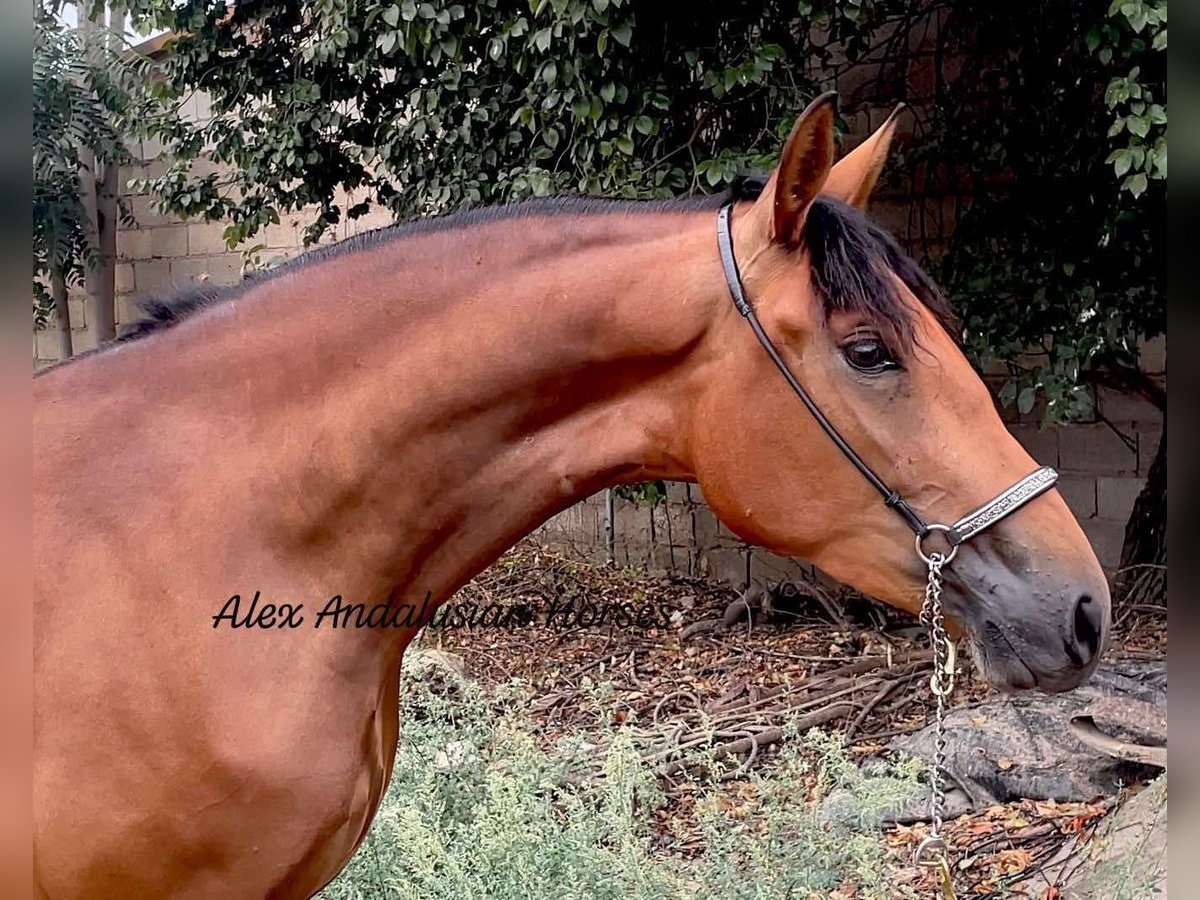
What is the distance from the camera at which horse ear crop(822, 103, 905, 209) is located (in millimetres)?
1730

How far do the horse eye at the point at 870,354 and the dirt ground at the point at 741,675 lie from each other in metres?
2.24

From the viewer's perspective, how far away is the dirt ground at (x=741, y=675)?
3.40m

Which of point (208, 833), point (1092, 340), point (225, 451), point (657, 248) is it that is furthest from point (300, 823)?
point (1092, 340)

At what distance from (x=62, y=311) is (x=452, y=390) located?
8.87 m

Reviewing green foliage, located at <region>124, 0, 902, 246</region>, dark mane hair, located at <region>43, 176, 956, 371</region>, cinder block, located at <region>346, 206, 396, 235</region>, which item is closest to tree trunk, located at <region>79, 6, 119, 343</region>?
cinder block, located at <region>346, 206, 396, 235</region>

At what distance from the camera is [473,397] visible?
158cm

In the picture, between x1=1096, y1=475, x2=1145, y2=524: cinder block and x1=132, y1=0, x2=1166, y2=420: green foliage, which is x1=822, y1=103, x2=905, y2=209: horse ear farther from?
x1=1096, y1=475, x2=1145, y2=524: cinder block

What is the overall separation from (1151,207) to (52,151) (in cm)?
782

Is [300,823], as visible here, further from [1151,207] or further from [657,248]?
[1151,207]

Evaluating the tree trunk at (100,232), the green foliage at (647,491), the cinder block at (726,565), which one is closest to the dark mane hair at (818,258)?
the green foliage at (647,491)

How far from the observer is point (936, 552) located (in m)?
1.48

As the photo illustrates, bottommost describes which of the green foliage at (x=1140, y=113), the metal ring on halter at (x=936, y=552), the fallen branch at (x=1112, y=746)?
the fallen branch at (x=1112, y=746)

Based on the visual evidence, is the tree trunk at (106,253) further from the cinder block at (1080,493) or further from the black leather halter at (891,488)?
the black leather halter at (891,488)

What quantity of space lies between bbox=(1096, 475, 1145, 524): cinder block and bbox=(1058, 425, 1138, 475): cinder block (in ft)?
0.16
